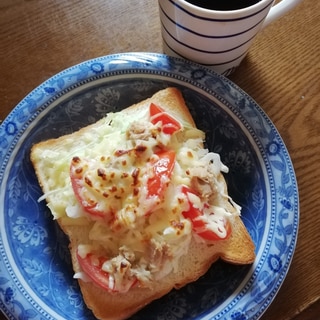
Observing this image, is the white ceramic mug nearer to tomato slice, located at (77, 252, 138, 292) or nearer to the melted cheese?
the melted cheese

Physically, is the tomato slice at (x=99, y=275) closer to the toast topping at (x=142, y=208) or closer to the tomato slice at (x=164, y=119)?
the toast topping at (x=142, y=208)

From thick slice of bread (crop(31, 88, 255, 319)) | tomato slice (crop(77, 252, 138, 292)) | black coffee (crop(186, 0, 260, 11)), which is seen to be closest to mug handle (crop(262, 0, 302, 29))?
black coffee (crop(186, 0, 260, 11))

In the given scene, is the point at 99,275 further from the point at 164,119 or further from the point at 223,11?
the point at 223,11

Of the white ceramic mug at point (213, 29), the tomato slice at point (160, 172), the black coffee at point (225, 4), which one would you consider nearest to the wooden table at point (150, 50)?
the white ceramic mug at point (213, 29)

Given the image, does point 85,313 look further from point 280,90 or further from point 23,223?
point 280,90

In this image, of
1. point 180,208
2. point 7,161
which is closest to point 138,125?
point 180,208

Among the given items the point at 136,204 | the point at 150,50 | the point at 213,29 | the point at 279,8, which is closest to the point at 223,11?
the point at 213,29

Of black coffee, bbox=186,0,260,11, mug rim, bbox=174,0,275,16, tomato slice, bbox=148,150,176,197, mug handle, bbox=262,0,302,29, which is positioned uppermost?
mug rim, bbox=174,0,275,16
